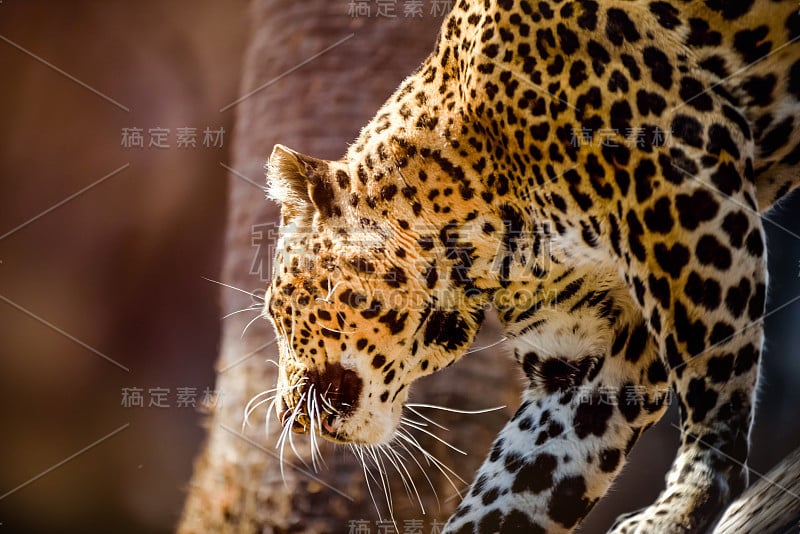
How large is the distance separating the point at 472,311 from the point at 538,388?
11.2 inches

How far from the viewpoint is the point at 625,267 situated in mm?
1896

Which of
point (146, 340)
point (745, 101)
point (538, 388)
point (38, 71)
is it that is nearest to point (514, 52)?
point (745, 101)

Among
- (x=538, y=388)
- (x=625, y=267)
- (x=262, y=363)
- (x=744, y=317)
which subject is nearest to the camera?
(x=744, y=317)

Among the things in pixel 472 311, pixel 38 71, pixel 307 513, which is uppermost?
pixel 38 71

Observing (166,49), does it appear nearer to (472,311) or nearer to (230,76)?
(230,76)

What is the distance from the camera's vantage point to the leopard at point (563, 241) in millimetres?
1787

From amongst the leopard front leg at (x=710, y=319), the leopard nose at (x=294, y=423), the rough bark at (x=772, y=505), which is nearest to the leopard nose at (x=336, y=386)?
the leopard nose at (x=294, y=423)

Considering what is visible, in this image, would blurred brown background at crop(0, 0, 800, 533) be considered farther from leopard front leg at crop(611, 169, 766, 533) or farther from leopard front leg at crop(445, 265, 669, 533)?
leopard front leg at crop(611, 169, 766, 533)

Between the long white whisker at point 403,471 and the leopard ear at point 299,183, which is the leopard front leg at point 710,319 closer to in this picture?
the leopard ear at point 299,183

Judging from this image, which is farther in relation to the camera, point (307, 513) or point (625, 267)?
point (307, 513)

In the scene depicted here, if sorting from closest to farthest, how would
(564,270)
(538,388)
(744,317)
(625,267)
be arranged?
(744,317) < (625,267) < (564,270) < (538,388)

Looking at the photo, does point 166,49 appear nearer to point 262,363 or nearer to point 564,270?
point 262,363

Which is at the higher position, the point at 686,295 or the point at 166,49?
the point at 166,49

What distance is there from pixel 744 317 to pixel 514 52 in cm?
76
